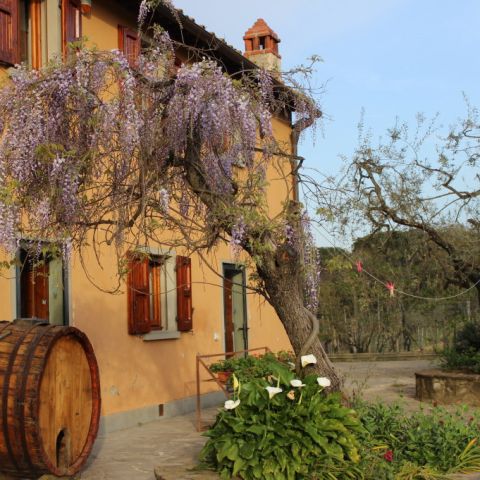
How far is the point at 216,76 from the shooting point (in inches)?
213

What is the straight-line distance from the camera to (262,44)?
49.6 ft

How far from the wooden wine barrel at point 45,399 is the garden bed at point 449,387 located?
5927 millimetres

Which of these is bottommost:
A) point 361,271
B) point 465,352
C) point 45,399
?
point 465,352

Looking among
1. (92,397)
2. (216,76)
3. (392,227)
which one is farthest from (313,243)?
(392,227)

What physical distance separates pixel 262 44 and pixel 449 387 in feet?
26.6

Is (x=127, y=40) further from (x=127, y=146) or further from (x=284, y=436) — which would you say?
(x=284, y=436)

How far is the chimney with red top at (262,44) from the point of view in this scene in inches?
578

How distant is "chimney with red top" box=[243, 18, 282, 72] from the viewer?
14.7 metres

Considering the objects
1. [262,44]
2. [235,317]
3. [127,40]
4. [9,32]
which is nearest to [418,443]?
[9,32]

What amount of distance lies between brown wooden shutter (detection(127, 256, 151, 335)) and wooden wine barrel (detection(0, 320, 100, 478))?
3240 millimetres

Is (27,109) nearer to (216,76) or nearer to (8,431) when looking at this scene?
(216,76)

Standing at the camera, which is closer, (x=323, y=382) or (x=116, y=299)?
(x=323, y=382)

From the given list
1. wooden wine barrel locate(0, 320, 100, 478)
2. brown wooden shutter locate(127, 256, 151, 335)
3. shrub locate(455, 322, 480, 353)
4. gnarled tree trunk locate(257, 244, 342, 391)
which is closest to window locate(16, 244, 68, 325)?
brown wooden shutter locate(127, 256, 151, 335)

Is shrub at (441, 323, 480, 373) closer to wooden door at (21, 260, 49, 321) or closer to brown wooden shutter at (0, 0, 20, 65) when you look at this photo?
wooden door at (21, 260, 49, 321)
